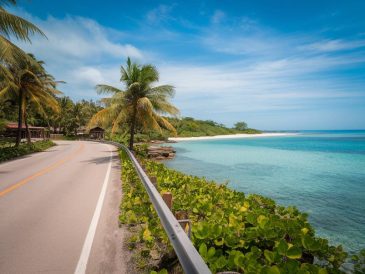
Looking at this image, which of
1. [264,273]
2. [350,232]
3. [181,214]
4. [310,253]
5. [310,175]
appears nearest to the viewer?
[264,273]

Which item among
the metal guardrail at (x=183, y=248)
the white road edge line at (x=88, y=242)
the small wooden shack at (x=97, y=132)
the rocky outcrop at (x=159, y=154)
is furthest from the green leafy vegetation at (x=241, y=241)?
the small wooden shack at (x=97, y=132)

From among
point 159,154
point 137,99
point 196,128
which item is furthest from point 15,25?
point 196,128

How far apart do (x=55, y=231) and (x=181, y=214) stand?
8.96ft

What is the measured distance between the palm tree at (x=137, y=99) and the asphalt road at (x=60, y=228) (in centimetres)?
960

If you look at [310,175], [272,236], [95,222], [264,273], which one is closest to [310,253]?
[272,236]

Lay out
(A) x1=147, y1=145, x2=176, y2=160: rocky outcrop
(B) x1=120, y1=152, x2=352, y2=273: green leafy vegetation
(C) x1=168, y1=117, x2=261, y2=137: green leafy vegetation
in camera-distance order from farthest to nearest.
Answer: (C) x1=168, y1=117, x2=261, y2=137: green leafy vegetation → (A) x1=147, y1=145, x2=176, y2=160: rocky outcrop → (B) x1=120, y1=152, x2=352, y2=273: green leafy vegetation

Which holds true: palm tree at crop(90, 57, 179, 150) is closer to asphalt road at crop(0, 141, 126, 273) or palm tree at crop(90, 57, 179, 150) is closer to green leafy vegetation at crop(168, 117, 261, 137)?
asphalt road at crop(0, 141, 126, 273)

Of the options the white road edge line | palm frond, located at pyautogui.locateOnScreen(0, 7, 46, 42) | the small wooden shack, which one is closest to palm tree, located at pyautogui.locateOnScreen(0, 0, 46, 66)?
palm frond, located at pyautogui.locateOnScreen(0, 7, 46, 42)

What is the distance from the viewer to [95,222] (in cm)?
536

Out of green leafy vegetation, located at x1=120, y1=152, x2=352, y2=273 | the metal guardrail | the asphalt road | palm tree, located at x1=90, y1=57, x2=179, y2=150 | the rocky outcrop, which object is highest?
palm tree, located at x1=90, y1=57, x2=179, y2=150

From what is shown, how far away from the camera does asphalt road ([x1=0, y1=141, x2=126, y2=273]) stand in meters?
3.69

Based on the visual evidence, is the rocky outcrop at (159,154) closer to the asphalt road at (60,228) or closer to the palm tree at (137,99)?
the palm tree at (137,99)

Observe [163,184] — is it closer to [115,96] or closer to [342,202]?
[342,202]

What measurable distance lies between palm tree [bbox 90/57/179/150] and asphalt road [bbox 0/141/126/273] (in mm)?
9596
